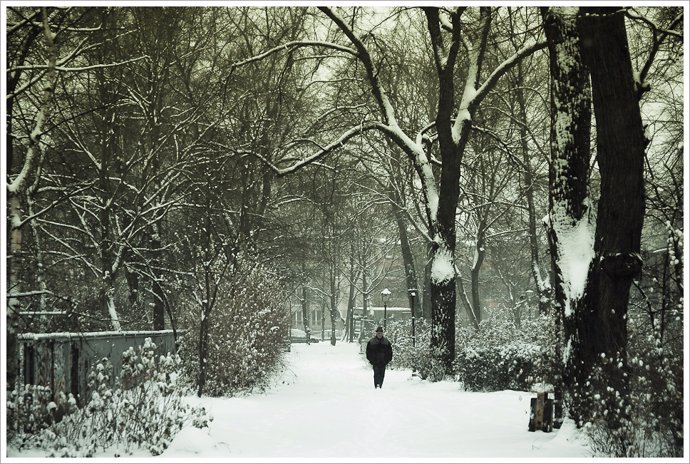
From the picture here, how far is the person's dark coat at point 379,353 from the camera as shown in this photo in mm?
18969

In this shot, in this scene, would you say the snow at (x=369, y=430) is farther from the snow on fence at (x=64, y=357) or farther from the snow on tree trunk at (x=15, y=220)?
the snow on fence at (x=64, y=357)

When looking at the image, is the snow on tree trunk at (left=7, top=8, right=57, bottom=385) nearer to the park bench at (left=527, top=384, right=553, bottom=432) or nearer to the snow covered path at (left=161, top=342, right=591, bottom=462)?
the snow covered path at (left=161, top=342, right=591, bottom=462)

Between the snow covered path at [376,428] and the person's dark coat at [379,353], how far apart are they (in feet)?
2.53

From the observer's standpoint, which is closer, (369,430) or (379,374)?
(369,430)

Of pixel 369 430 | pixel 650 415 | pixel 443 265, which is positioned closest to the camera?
pixel 650 415

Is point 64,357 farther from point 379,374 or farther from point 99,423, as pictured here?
point 379,374

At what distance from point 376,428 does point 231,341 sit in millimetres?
4668

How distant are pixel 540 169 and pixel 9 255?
24.3 meters

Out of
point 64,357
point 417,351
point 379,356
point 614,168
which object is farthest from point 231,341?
point 614,168

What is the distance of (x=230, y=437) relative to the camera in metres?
10.4

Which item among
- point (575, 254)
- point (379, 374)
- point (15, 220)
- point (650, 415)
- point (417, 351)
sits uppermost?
point (15, 220)

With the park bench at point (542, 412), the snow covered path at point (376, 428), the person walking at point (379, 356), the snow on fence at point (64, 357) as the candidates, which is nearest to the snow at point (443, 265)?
the person walking at point (379, 356)

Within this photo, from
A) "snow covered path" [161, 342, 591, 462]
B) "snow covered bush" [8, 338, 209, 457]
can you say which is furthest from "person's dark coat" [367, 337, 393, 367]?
"snow covered bush" [8, 338, 209, 457]

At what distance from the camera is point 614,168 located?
382 inches
